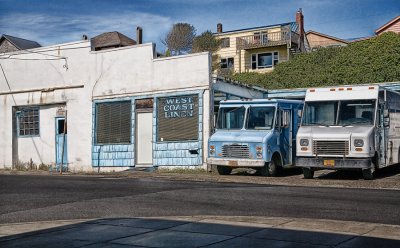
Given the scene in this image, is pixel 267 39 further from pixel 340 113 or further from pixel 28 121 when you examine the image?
pixel 340 113

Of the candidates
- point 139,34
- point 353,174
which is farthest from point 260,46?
point 353,174

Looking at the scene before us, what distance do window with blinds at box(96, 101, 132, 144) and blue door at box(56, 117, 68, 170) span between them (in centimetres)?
173

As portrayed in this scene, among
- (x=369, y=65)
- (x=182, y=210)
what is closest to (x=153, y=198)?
(x=182, y=210)

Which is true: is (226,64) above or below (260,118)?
above

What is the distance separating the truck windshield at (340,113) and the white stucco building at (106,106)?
4.85m

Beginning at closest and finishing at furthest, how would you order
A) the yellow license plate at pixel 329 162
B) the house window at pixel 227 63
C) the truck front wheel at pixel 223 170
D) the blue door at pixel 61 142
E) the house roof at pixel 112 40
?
the yellow license plate at pixel 329 162
the truck front wheel at pixel 223 170
the blue door at pixel 61 142
the house roof at pixel 112 40
the house window at pixel 227 63

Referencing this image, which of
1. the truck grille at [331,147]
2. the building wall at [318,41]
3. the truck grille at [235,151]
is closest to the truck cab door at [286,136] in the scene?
the truck grille at [235,151]

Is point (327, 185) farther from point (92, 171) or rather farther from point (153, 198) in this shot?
point (92, 171)

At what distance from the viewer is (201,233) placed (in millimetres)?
7562

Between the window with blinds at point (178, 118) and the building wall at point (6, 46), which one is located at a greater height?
the building wall at point (6, 46)

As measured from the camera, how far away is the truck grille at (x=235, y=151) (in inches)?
725

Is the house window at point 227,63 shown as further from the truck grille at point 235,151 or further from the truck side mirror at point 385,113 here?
the truck side mirror at point 385,113

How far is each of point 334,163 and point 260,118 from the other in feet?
11.3

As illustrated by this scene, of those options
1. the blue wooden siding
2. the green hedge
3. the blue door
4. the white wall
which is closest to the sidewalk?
the blue wooden siding
